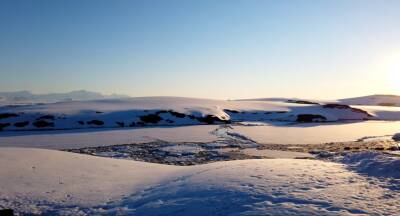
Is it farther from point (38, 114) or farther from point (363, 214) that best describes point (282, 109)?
point (363, 214)

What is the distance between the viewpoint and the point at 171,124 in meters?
34.9

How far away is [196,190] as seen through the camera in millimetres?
8711

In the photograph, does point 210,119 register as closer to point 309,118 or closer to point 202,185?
point 309,118

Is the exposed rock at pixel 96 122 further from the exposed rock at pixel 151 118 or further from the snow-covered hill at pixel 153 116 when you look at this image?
the exposed rock at pixel 151 118

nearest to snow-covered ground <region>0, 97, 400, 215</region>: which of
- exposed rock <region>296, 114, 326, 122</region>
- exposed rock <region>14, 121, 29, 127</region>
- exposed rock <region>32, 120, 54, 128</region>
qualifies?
exposed rock <region>32, 120, 54, 128</region>

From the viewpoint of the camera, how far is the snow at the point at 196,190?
7324mm

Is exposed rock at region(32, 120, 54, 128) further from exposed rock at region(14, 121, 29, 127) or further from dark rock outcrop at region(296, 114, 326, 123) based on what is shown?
dark rock outcrop at region(296, 114, 326, 123)

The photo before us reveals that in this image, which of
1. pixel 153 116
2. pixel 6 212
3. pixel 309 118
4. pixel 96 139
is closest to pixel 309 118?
pixel 309 118

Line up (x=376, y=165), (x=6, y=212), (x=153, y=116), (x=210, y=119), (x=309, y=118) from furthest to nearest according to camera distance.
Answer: (x=309, y=118) → (x=210, y=119) → (x=153, y=116) → (x=376, y=165) → (x=6, y=212)

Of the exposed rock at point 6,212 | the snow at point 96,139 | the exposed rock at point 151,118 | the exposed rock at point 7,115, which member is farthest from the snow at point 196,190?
the exposed rock at point 7,115

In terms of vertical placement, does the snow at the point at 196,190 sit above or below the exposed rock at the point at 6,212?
above

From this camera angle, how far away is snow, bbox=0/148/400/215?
7324mm

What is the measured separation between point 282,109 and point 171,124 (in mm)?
16265

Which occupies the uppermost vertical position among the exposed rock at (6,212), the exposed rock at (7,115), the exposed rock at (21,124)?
the exposed rock at (7,115)
